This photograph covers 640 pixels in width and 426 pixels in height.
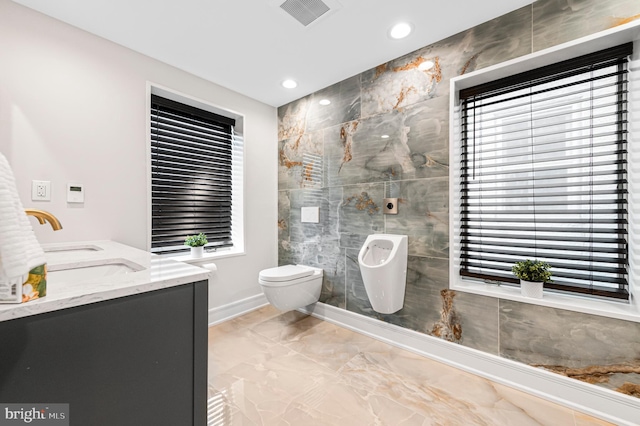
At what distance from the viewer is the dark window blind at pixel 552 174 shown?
57.8 inches

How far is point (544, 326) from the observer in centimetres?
153

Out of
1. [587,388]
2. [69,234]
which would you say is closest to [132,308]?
[69,234]

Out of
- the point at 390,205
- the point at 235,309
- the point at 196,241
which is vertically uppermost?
the point at 390,205

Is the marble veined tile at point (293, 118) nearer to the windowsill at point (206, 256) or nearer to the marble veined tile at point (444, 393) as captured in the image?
the windowsill at point (206, 256)

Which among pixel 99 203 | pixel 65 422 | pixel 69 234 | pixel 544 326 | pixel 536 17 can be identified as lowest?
pixel 544 326

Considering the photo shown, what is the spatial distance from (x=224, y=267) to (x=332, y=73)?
6.62 feet

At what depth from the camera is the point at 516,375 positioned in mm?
1604

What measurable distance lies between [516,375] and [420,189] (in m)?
1.27

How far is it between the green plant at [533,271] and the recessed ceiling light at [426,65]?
1450 mm

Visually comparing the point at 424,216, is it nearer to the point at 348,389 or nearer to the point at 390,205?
the point at 390,205

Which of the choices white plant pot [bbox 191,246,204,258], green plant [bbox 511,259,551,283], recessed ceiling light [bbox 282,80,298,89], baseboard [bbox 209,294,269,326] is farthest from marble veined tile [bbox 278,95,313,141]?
green plant [bbox 511,259,551,283]

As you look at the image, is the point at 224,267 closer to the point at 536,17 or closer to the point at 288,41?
the point at 288,41

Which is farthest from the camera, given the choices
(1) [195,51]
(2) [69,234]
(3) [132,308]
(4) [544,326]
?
(1) [195,51]

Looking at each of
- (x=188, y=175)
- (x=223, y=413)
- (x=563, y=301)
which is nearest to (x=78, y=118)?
(x=188, y=175)
